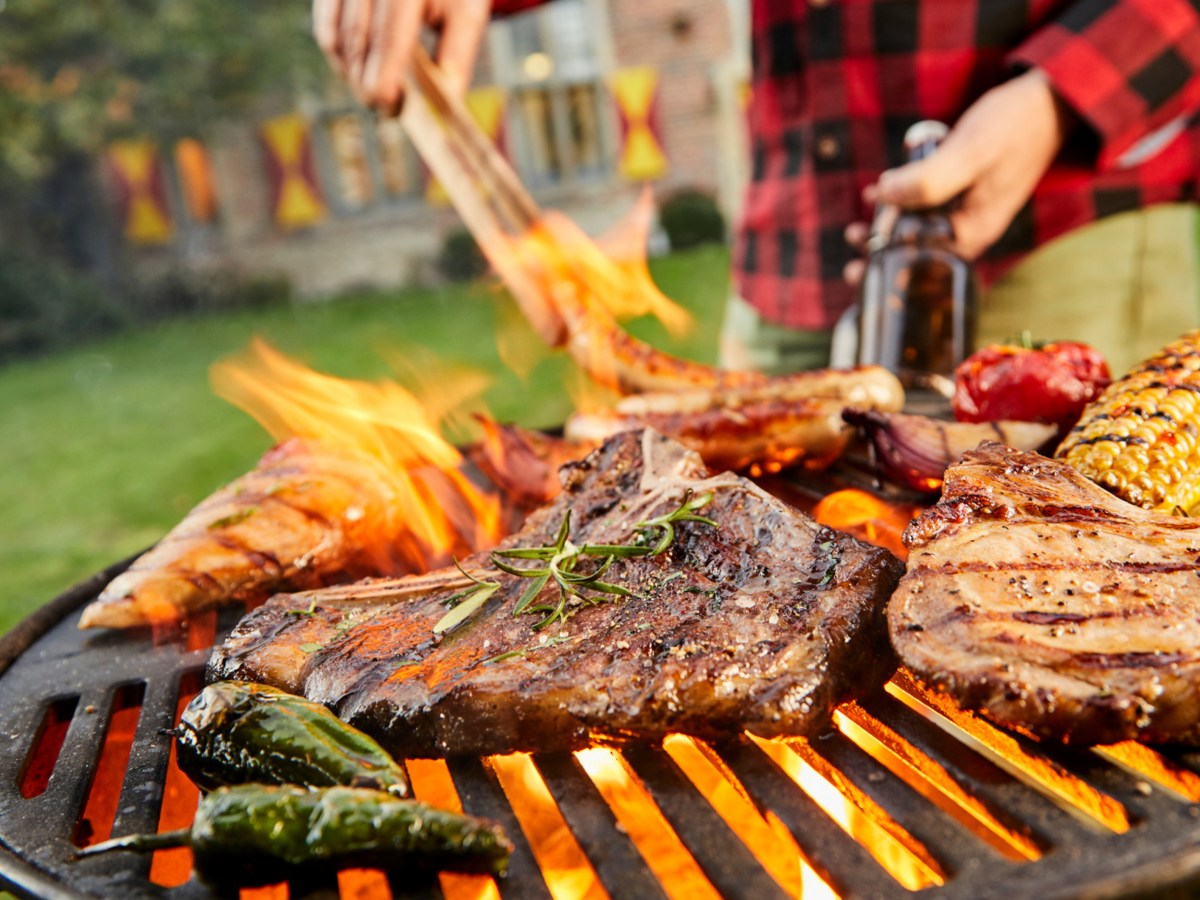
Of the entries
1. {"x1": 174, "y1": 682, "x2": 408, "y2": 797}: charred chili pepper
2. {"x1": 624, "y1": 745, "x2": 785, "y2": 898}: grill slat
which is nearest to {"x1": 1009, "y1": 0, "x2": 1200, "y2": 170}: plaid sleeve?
{"x1": 624, "y1": 745, "x2": 785, "y2": 898}: grill slat

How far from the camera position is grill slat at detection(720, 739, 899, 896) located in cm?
122

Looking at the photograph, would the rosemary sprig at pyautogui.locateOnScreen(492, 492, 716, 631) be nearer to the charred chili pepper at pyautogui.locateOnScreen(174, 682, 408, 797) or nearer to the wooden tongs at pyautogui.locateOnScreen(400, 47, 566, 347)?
the charred chili pepper at pyautogui.locateOnScreen(174, 682, 408, 797)

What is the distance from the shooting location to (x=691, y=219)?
616 inches

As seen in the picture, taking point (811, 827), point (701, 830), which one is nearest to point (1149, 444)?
point (811, 827)

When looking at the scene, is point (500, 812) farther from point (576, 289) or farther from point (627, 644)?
point (576, 289)

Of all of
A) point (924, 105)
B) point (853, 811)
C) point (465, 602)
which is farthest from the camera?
point (924, 105)

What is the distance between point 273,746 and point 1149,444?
1.66 meters

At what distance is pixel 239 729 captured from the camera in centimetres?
146

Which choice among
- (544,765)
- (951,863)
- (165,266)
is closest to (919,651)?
(951,863)

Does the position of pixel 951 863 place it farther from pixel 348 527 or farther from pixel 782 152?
pixel 782 152

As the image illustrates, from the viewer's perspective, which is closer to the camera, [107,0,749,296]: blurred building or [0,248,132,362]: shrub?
[0,248,132,362]: shrub

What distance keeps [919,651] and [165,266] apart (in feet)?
58.8

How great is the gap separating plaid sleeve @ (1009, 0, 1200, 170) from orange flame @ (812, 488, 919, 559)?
1.57 meters

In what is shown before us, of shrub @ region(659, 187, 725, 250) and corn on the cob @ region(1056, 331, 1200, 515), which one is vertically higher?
corn on the cob @ region(1056, 331, 1200, 515)
